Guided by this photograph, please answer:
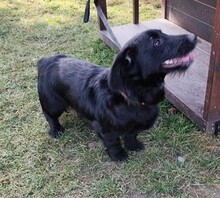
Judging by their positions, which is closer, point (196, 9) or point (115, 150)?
point (115, 150)

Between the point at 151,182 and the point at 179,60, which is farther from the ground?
the point at 179,60

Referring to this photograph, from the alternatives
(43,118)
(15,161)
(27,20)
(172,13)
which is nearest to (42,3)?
(27,20)

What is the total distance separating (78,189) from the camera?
259 cm

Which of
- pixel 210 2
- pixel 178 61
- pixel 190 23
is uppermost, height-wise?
pixel 178 61

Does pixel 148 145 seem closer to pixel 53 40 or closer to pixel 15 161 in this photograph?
pixel 15 161

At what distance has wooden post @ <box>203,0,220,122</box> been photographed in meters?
2.46

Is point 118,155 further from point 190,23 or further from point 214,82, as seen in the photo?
point 190,23

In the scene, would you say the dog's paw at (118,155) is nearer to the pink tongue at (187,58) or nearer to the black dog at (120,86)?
the black dog at (120,86)

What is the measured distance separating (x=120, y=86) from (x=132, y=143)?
711mm

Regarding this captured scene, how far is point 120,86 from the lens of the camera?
2279mm

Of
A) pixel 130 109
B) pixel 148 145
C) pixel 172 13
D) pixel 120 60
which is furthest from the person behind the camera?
pixel 172 13

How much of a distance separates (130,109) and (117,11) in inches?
140

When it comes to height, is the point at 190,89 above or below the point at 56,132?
above

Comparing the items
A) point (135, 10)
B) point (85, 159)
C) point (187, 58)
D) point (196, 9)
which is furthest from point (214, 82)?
point (135, 10)
